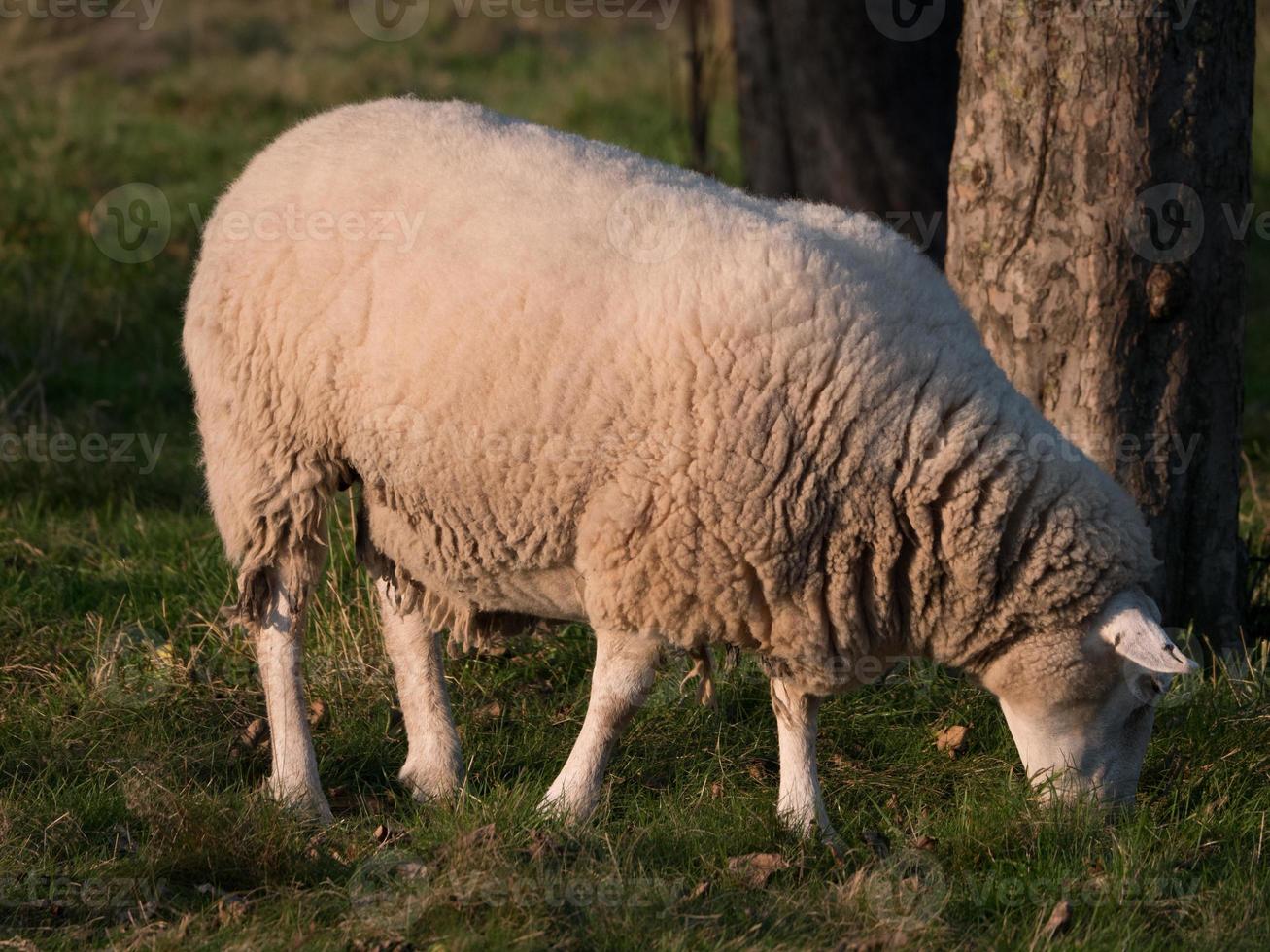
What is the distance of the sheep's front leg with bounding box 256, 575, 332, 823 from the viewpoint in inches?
150

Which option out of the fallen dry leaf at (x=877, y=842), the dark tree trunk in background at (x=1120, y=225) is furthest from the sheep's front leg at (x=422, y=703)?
the dark tree trunk in background at (x=1120, y=225)

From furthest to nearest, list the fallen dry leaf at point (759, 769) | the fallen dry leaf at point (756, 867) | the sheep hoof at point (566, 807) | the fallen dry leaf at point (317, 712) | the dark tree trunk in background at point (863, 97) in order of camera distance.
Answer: the dark tree trunk in background at point (863, 97) < the fallen dry leaf at point (317, 712) < the fallen dry leaf at point (759, 769) < the sheep hoof at point (566, 807) < the fallen dry leaf at point (756, 867)

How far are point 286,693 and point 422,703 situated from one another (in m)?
0.36

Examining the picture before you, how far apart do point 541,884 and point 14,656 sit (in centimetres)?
209

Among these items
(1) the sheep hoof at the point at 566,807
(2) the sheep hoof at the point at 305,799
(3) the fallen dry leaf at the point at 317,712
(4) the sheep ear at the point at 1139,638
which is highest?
(4) the sheep ear at the point at 1139,638

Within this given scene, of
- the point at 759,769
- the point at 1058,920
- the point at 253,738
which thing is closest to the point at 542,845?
the point at 759,769

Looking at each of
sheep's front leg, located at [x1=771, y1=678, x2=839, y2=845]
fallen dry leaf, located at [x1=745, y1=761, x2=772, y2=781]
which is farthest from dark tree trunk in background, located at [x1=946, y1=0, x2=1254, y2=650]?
fallen dry leaf, located at [x1=745, y1=761, x2=772, y2=781]

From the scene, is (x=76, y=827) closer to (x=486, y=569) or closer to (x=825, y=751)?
(x=486, y=569)

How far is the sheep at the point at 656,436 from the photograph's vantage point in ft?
10.6

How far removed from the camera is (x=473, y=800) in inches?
140

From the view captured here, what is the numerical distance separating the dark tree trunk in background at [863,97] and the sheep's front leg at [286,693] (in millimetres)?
4191

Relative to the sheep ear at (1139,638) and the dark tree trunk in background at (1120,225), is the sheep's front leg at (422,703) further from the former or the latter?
the dark tree trunk in background at (1120,225)

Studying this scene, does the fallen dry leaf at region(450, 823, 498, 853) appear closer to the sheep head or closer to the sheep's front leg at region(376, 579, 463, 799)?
the sheep's front leg at region(376, 579, 463, 799)

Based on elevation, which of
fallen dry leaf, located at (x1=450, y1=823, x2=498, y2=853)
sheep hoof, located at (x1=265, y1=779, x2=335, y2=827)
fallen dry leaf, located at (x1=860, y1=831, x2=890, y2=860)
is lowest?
sheep hoof, located at (x1=265, y1=779, x2=335, y2=827)
